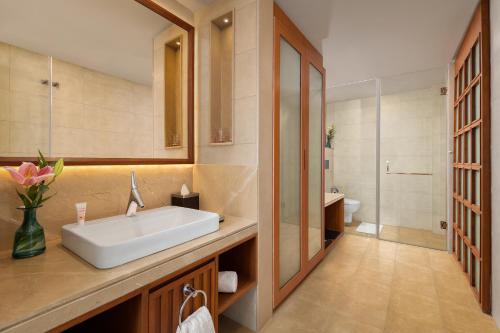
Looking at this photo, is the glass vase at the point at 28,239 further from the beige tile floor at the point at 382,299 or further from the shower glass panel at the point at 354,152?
the shower glass panel at the point at 354,152

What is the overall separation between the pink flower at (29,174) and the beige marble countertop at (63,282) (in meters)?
0.31

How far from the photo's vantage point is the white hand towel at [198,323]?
97 centimetres

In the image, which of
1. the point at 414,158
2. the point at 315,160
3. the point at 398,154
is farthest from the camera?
the point at 398,154

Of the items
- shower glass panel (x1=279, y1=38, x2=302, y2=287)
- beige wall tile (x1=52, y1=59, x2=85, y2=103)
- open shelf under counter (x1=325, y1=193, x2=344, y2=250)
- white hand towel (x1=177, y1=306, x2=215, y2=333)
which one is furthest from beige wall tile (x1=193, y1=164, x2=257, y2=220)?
open shelf under counter (x1=325, y1=193, x2=344, y2=250)

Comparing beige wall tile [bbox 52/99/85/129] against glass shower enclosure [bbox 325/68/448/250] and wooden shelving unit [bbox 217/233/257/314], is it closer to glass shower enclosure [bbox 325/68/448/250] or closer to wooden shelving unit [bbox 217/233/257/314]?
wooden shelving unit [bbox 217/233/257/314]

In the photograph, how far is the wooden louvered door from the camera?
1734 millimetres

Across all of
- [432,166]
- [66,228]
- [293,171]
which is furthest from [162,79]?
[432,166]

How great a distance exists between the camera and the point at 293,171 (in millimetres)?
2016

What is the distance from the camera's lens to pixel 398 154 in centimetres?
376

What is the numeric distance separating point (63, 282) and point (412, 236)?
4062mm

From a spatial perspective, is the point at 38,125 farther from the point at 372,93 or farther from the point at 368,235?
the point at 372,93

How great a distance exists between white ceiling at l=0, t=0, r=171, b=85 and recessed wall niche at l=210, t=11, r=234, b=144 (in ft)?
1.19

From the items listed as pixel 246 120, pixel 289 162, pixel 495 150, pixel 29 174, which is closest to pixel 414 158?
pixel 495 150

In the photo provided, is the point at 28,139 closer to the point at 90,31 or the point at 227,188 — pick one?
the point at 90,31
